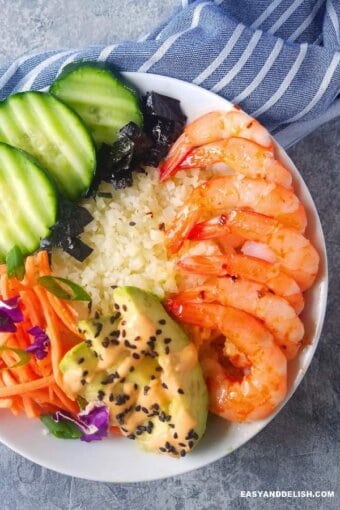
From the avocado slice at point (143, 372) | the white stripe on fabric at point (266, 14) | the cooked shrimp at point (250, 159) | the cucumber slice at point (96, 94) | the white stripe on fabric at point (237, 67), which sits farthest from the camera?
the white stripe on fabric at point (266, 14)

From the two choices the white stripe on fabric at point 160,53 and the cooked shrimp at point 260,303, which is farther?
the white stripe on fabric at point 160,53

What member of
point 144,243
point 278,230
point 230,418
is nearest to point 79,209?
point 144,243

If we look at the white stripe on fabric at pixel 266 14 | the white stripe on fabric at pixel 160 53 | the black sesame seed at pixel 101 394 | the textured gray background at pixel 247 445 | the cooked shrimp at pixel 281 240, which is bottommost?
the textured gray background at pixel 247 445

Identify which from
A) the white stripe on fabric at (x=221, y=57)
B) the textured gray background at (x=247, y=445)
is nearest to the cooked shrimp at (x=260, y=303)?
the textured gray background at (x=247, y=445)

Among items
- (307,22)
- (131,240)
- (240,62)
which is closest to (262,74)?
(240,62)

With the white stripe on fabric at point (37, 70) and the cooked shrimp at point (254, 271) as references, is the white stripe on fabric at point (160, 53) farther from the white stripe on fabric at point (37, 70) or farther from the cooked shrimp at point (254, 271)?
the cooked shrimp at point (254, 271)

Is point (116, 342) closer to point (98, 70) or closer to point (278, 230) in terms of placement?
point (278, 230)
